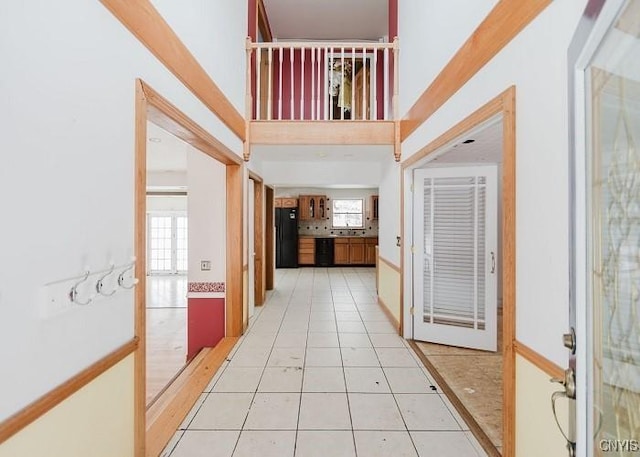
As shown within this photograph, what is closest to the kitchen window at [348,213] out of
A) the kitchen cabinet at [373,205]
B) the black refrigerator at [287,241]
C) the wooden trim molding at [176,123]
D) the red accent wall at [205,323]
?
the kitchen cabinet at [373,205]

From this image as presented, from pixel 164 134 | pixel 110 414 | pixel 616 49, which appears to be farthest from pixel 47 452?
pixel 164 134

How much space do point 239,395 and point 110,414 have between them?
128 centimetres

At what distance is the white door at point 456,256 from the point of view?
346cm

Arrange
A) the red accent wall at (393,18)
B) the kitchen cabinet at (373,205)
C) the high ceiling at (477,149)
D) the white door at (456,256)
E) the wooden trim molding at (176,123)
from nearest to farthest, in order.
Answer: the wooden trim molding at (176,123) < the high ceiling at (477,149) < the white door at (456,256) < the red accent wall at (393,18) < the kitchen cabinet at (373,205)

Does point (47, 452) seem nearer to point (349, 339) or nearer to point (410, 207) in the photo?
point (349, 339)

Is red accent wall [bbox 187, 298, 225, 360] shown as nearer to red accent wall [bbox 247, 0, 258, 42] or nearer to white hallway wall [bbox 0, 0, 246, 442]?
white hallway wall [bbox 0, 0, 246, 442]

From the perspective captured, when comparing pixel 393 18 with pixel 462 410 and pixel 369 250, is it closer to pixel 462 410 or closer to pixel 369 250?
pixel 462 410

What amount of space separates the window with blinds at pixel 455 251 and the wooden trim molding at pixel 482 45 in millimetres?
994

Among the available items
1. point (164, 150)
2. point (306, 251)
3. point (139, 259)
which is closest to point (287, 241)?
point (306, 251)

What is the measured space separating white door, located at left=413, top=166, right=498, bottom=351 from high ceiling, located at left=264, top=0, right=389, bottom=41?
11.4ft

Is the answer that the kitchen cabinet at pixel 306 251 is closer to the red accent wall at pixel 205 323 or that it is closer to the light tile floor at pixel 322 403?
the light tile floor at pixel 322 403

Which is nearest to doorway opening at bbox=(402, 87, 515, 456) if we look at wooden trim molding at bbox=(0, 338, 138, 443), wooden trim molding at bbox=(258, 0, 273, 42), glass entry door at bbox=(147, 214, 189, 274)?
wooden trim molding at bbox=(0, 338, 138, 443)

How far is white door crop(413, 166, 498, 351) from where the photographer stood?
346cm

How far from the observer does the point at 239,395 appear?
103 inches
